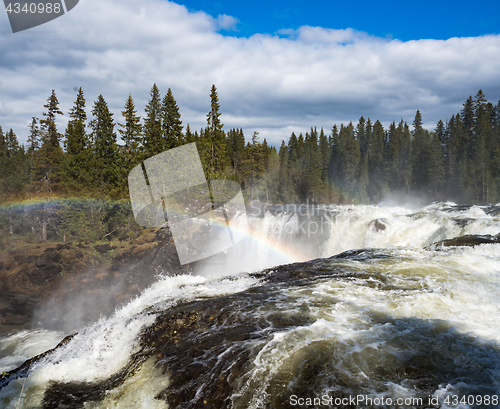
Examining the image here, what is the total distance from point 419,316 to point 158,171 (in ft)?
97.5

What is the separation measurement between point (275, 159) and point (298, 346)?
65.3 meters

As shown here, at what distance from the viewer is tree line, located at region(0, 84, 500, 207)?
3003 centimetres

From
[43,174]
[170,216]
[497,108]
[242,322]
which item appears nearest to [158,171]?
[170,216]

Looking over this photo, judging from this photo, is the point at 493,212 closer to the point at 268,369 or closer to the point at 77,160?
the point at 268,369

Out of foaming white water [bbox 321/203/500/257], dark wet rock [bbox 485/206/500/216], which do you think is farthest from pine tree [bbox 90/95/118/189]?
dark wet rock [bbox 485/206/500/216]

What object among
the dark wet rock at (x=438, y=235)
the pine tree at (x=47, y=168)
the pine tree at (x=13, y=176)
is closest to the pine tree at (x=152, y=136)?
the pine tree at (x=47, y=168)

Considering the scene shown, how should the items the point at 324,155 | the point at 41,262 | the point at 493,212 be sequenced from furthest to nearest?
the point at 324,155, the point at 41,262, the point at 493,212

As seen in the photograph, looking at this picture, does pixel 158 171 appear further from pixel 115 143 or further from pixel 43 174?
pixel 43 174

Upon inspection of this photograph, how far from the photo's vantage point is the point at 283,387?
13.6ft

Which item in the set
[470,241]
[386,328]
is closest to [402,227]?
[470,241]

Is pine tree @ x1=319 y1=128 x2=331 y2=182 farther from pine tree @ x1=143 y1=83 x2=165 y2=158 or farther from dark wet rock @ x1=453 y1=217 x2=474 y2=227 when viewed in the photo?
dark wet rock @ x1=453 y1=217 x2=474 y2=227

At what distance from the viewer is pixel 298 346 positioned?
510cm

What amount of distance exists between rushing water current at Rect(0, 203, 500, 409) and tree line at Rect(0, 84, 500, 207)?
2599cm

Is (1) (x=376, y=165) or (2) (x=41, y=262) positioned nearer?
(2) (x=41, y=262)
